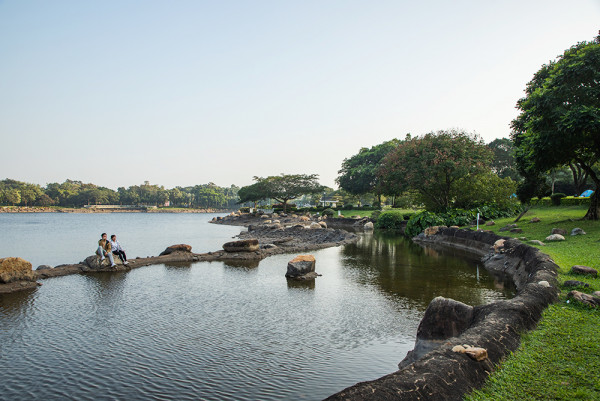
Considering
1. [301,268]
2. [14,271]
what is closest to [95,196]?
[14,271]

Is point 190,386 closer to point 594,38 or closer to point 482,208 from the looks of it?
point 594,38

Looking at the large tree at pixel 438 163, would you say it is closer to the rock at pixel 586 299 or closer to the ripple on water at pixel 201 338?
the ripple on water at pixel 201 338

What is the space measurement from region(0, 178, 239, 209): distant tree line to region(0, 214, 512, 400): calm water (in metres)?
138

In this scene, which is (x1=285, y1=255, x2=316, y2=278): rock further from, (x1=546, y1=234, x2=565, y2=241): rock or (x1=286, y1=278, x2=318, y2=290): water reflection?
(x1=546, y1=234, x2=565, y2=241): rock

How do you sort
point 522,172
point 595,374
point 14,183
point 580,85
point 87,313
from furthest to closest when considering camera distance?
point 14,183 < point 522,172 < point 580,85 < point 87,313 < point 595,374

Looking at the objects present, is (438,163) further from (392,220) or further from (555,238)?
(555,238)

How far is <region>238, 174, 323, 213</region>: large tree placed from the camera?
81312 millimetres

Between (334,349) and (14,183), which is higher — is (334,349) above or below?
below

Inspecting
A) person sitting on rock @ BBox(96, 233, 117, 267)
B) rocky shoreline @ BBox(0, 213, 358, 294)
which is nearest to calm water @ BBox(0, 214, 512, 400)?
rocky shoreline @ BBox(0, 213, 358, 294)

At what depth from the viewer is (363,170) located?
6925cm

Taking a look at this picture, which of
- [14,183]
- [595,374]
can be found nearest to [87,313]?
[595,374]

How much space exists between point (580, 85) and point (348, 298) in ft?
55.4

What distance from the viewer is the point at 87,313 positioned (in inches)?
430

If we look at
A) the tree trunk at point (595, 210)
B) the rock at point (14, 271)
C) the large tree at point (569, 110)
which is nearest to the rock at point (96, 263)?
the rock at point (14, 271)
